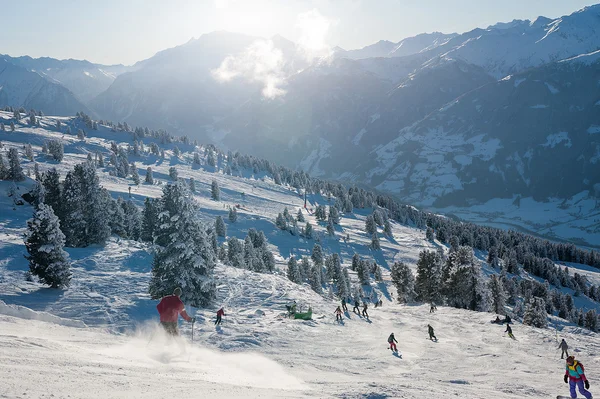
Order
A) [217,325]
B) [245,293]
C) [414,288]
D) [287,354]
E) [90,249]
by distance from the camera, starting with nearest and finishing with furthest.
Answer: [287,354] < [217,325] < [245,293] < [90,249] < [414,288]

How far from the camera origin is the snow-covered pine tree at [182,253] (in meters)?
29.7

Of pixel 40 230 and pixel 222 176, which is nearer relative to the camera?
pixel 40 230

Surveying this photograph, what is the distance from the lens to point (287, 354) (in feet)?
66.9

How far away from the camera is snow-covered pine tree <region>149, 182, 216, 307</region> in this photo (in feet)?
97.6

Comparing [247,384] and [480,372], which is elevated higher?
[247,384]

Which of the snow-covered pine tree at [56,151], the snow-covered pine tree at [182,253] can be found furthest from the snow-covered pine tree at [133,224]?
the snow-covered pine tree at [56,151]

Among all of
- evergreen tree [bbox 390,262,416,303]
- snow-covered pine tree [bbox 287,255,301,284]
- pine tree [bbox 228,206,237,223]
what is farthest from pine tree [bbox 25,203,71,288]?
pine tree [bbox 228,206,237,223]

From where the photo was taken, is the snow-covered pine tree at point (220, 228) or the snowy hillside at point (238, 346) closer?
the snowy hillside at point (238, 346)

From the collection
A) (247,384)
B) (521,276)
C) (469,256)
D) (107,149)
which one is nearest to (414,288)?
(469,256)

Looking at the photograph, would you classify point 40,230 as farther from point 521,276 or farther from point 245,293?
point 521,276

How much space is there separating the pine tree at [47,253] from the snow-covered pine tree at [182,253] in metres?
6.00

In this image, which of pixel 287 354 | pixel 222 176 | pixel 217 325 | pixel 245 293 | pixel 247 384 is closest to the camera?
pixel 247 384

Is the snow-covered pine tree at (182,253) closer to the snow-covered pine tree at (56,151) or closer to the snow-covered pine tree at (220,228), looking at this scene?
the snow-covered pine tree at (220,228)

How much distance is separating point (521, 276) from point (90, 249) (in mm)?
124537
